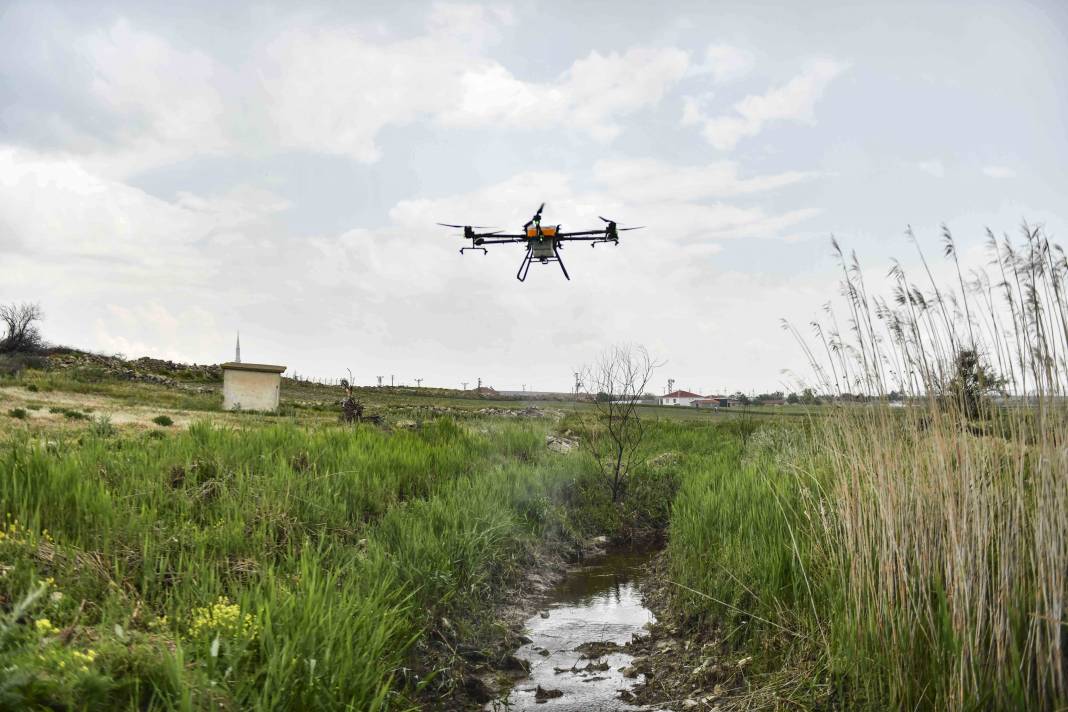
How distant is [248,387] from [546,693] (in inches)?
751

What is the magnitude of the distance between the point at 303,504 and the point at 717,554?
4182 millimetres

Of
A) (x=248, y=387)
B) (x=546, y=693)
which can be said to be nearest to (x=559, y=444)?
(x=248, y=387)

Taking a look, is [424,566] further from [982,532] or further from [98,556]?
[982,532]

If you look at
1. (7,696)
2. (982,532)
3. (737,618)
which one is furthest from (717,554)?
(7,696)

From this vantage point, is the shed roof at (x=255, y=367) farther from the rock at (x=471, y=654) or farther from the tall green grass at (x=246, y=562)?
the rock at (x=471, y=654)

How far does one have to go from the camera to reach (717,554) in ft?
22.3

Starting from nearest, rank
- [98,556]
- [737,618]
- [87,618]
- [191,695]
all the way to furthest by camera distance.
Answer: [191,695] → [87,618] → [98,556] → [737,618]

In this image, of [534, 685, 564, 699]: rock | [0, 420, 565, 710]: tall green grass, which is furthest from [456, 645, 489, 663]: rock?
[534, 685, 564, 699]: rock

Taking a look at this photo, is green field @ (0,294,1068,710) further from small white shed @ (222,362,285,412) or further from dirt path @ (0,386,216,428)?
small white shed @ (222,362,285,412)

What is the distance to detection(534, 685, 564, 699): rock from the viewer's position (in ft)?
16.7

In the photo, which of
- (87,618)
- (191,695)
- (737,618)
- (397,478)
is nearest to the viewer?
(191,695)

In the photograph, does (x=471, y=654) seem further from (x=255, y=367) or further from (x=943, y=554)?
(x=255, y=367)

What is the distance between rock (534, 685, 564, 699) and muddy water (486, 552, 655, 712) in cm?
1

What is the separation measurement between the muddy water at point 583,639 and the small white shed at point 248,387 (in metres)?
15.9
